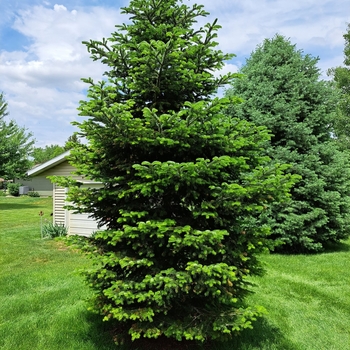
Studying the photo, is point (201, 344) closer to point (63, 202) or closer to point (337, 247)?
point (337, 247)

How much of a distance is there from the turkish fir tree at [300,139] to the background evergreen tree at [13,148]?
58.6ft

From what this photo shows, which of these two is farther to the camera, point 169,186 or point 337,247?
point 337,247

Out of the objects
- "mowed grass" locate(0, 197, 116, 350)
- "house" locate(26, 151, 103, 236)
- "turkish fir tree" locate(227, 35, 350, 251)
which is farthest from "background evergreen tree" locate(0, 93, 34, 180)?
"turkish fir tree" locate(227, 35, 350, 251)

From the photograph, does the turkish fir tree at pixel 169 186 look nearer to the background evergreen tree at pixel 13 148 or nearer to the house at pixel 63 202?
the house at pixel 63 202

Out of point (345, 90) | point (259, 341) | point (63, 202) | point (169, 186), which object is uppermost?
point (345, 90)

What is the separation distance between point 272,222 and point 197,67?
5.07 m

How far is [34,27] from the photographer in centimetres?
700

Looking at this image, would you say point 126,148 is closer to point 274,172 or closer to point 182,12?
point 274,172

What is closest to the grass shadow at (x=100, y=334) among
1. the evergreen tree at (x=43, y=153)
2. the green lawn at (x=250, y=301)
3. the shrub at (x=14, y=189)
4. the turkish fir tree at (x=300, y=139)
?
the green lawn at (x=250, y=301)

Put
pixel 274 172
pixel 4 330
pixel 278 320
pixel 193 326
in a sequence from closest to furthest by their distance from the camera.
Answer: pixel 193 326 → pixel 274 172 → pixel 4 330 → pixel 278 320

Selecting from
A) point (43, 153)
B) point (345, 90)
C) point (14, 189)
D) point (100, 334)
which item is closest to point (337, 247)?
point (100, 334)

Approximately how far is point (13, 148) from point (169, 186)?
22.3m

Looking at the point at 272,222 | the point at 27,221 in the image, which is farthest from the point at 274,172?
the point at 27,221

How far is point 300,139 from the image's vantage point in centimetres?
771
